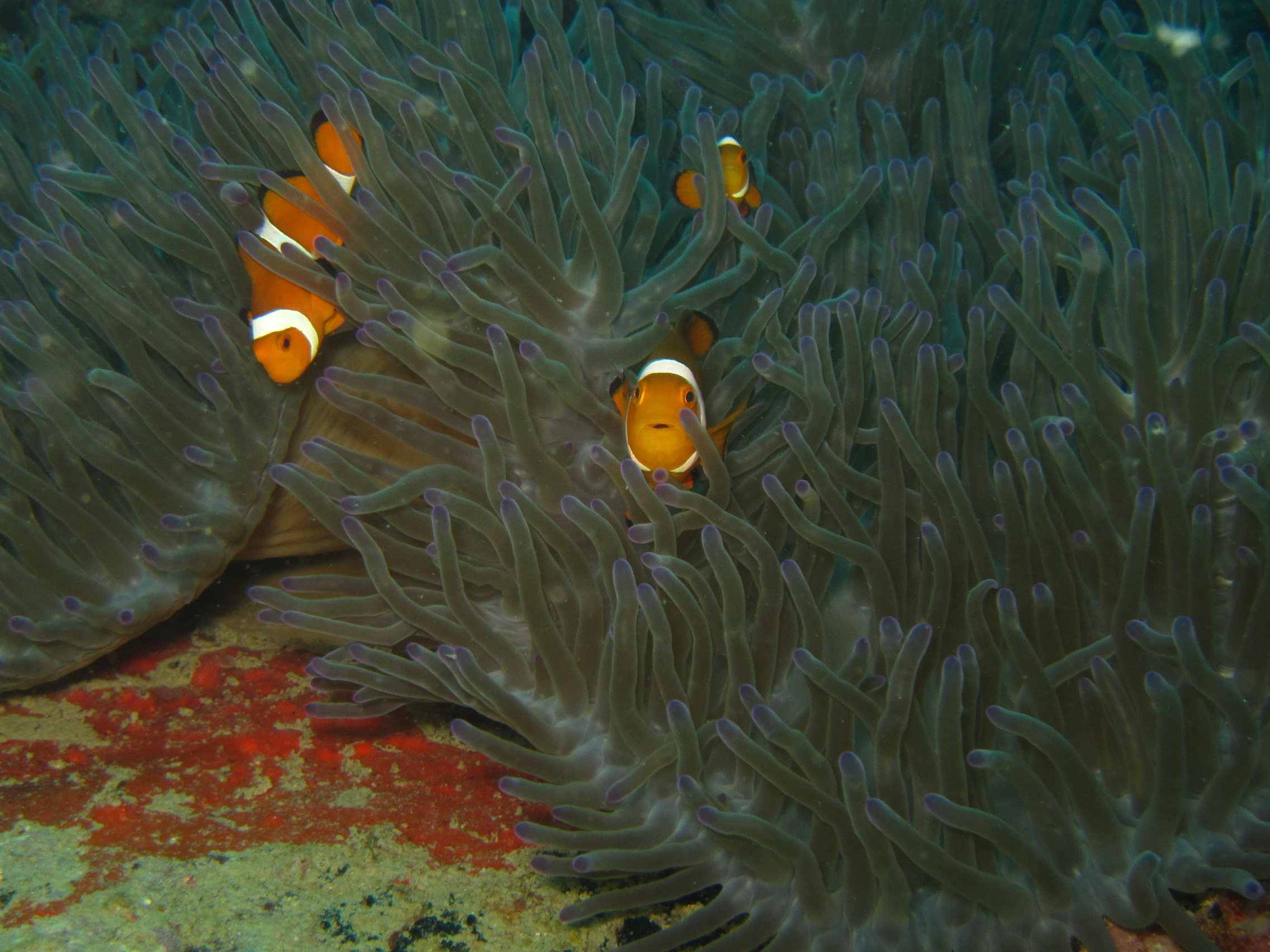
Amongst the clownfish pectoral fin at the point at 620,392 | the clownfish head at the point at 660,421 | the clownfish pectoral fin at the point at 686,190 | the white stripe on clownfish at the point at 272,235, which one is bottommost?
the clownfish head at the point at 660,421

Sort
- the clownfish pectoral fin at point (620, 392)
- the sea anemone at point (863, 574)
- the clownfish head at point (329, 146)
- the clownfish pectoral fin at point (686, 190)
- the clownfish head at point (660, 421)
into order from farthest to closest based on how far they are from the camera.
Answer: the clownfish pectoral fin at point (686, 190) < the clownfish head at point (329, 146) < the clownfish pectoral fin at point (620, 392) < the clownfish head at point (660, 421) < the sea anemone at point (863, 574)

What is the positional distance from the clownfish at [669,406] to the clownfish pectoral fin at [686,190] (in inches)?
15.2

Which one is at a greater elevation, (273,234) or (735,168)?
(735,168)

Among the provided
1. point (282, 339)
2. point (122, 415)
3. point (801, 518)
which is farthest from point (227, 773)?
point (801, 518)

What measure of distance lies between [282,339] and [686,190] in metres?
0.83

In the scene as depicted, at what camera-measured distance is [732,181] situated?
171 centimetres

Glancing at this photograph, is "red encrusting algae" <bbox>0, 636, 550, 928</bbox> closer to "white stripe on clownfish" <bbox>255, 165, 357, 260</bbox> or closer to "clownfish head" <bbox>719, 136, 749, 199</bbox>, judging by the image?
"white stripe on clownfish" <bbox>255, 165, 357, 260</bbox>

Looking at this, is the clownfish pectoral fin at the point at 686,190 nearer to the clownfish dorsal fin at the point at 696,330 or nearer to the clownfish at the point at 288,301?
the clownfish dorsal fin at the point at 696,330

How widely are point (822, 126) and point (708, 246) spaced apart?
716 mm

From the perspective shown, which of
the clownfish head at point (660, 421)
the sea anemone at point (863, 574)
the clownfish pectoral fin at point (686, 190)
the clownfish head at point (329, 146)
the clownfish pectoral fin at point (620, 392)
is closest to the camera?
the sea anemone at point (863, 574)

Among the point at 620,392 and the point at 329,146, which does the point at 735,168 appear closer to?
the point at 620,392

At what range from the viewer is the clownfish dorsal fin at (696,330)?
139 cm

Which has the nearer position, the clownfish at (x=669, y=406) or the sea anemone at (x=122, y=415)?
the clownfish at (x=669, y=406)

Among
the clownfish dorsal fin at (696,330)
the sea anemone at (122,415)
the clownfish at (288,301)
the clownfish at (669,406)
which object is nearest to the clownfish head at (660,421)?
the clownfish at (669,406)
